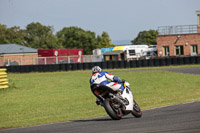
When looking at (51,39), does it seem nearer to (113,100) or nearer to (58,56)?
(58,56)

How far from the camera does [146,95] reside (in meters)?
18.2

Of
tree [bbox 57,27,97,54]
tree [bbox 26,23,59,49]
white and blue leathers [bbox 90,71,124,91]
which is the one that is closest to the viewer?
white and blue leathers [bbox 90,71,124,91]

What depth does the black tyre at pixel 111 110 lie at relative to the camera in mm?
9961

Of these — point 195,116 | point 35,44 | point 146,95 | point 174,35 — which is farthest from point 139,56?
point 35,44

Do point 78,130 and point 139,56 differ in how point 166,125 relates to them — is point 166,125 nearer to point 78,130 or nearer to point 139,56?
point 78,130

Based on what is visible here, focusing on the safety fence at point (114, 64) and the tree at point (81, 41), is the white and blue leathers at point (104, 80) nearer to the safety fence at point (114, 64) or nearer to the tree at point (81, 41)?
the safety fence at point (114, 64)

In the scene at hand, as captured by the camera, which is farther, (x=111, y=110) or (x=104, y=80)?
(x=104, y=80)

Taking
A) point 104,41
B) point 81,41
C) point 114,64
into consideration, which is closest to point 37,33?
point 81,41

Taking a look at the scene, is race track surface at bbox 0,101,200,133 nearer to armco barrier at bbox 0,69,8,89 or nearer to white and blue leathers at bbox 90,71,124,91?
white and blue leathers at bbox 90,71,124,91

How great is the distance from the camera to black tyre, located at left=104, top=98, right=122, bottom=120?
9.96m

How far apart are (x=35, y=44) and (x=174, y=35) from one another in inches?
2478

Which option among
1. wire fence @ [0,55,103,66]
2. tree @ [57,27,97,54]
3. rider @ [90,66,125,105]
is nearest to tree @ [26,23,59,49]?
tree @ [57,27,97,54]

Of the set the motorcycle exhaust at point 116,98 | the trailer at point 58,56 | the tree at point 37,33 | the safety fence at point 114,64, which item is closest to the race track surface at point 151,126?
the motorcycle exhaust at point 116,98

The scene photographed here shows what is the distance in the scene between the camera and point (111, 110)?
10023 mm
